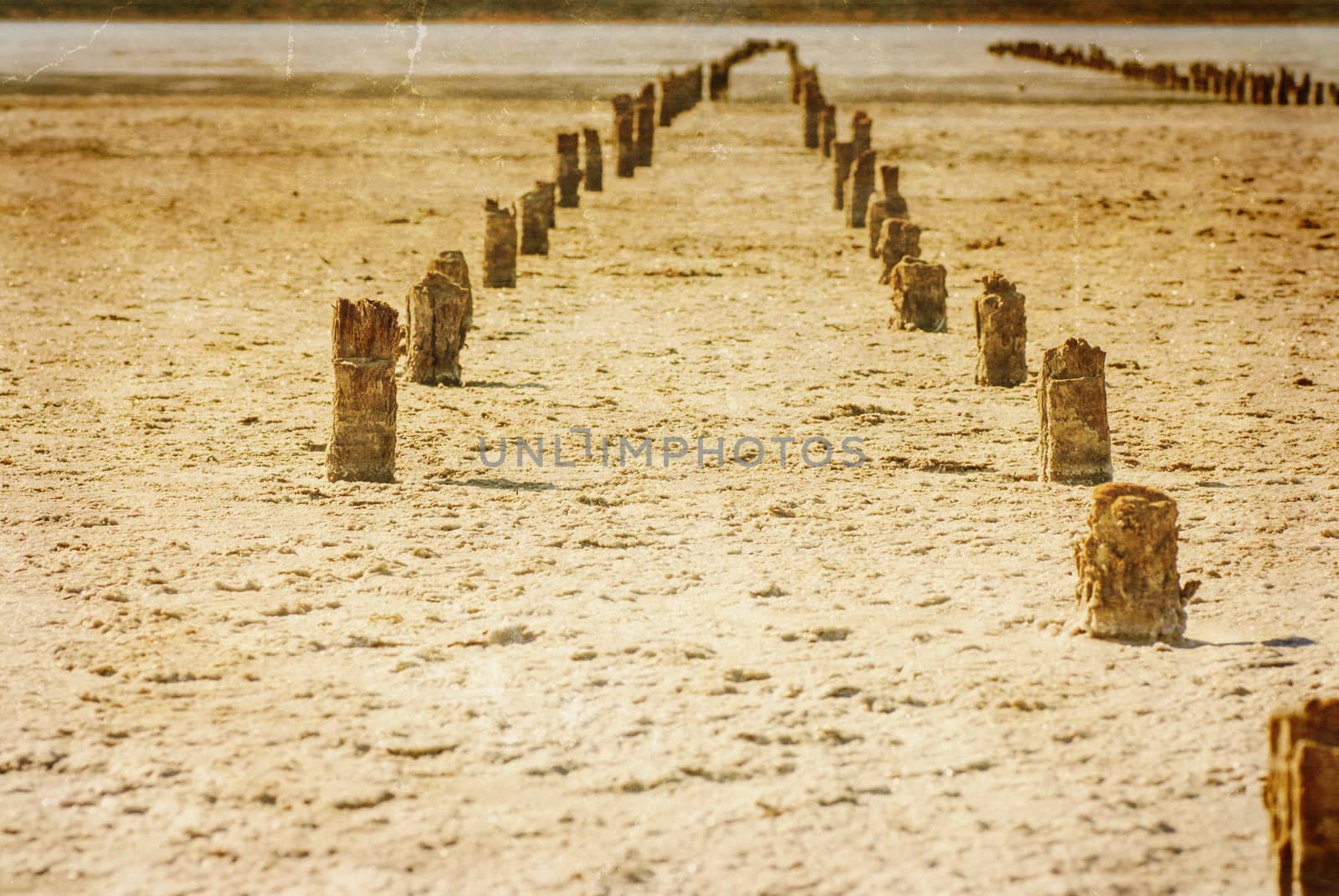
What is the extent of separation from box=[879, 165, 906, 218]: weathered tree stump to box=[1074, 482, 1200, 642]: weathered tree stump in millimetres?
10007

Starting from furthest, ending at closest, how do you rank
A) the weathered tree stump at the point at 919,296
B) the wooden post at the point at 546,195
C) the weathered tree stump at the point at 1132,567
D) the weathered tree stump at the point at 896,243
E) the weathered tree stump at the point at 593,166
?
1. the weathered tree stump at the point at 593,166
2. the wooden post at the point at 546,195
3. the weathered tree stump at the point at 896,243
4. the weathered tree stump at the point at 919,296
5. the weathered tree stump at the point at 1132,567

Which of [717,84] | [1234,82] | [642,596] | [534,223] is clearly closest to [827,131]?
[534,223]

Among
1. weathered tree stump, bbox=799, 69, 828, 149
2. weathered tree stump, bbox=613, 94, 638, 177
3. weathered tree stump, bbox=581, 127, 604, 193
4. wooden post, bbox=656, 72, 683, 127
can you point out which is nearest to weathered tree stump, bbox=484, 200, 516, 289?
weathered tree stump, bbox=581, 127, 604, 193

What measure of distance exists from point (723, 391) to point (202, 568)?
4.05 m

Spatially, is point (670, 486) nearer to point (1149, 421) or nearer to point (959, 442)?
point (959, 442)

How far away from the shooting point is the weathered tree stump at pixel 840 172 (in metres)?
19.5

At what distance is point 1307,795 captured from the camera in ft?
12.7

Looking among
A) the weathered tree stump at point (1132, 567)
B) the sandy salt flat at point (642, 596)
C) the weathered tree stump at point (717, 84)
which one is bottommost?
the sandy salt flat at point (642, 596)

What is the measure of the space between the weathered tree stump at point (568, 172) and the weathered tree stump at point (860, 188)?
11.5ft

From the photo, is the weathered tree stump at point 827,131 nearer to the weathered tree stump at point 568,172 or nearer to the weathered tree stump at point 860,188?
the weathered tree stump at point 568,172

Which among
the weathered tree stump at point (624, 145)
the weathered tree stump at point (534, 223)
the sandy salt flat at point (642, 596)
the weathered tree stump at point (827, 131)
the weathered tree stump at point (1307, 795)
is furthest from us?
the weathered tree stump at point (827, 131)

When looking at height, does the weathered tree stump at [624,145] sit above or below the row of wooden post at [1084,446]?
above

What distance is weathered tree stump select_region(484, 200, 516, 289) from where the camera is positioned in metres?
13.8

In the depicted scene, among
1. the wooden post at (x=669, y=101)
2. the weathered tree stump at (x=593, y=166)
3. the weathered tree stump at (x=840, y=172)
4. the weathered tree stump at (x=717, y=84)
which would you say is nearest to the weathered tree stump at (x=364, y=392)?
the weathered tree stump at (x=840, y=172)
